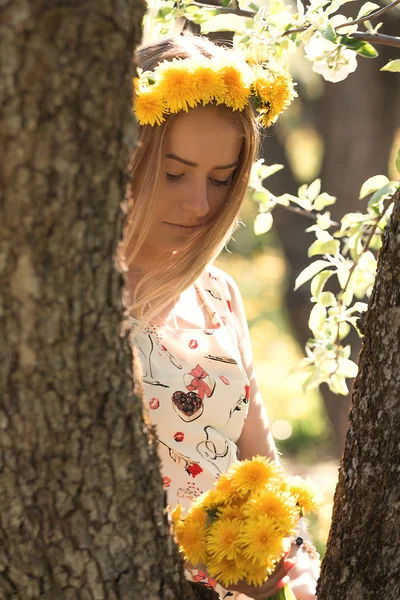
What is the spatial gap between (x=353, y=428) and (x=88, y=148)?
59cm

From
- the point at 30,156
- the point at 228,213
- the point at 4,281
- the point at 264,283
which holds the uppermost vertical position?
the point at 264,283

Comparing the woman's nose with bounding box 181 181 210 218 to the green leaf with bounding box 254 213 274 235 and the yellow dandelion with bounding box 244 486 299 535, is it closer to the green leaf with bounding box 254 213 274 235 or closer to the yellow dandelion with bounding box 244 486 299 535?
the green leaf with bounding box 254 213 274 235

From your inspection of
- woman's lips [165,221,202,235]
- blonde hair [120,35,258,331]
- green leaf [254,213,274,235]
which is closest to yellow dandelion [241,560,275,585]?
blonde hair [120,35,258,331]

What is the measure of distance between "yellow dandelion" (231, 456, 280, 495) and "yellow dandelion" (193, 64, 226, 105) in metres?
0.82

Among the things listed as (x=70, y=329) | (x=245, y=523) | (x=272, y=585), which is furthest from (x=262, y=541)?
(x=70, y=329)

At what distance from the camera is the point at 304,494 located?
1189 millimetres

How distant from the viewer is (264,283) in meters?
8.30

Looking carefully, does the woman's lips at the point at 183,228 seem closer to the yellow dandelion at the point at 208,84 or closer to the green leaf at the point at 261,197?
the yellow dandelion at the point at 208,84

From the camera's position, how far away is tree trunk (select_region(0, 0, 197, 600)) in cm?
67

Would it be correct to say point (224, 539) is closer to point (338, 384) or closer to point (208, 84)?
point (208, 84)

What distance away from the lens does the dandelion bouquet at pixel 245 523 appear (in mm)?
1092

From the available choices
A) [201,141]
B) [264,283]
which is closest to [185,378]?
[201,141]

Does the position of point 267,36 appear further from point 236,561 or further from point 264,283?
point 264,283

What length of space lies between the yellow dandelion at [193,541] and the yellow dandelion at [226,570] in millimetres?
19
